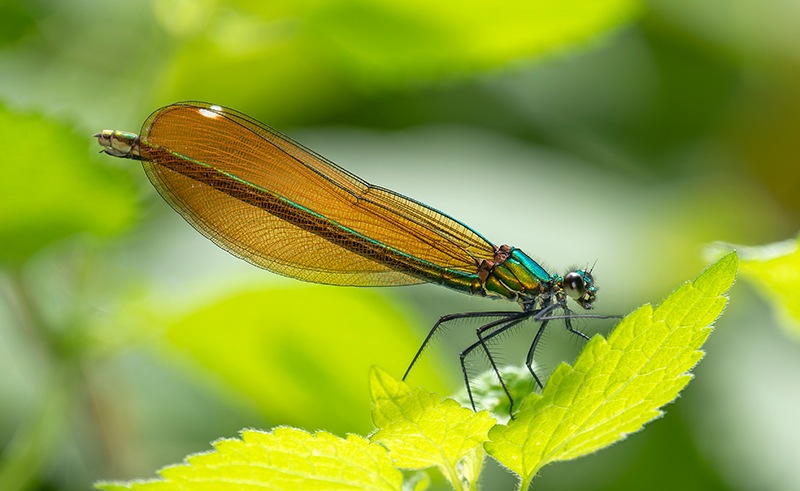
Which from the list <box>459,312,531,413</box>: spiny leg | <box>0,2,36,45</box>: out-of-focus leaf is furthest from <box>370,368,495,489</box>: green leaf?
<box>0,2,36,45</box>: out-of-focus leaf

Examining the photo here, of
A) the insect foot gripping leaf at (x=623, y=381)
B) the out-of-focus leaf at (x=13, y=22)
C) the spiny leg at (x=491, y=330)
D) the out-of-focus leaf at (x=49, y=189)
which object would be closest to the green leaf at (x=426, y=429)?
the insect foot gripping leaf at (x=623, y=381)

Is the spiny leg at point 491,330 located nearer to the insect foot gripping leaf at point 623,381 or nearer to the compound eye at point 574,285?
the compound eye at point 574,285

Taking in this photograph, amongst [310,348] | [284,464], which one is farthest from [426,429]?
[310,348]

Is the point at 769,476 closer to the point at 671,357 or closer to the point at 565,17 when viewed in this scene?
the point at 565,17

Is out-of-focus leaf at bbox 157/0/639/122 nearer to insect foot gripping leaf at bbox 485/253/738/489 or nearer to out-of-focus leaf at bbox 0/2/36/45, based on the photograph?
out-of-focus leaf at bbox 0/2/36/45

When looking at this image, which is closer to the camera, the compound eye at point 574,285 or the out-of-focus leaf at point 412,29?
the compound eye at point 574,285

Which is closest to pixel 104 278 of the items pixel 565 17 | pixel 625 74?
pixel 565 17

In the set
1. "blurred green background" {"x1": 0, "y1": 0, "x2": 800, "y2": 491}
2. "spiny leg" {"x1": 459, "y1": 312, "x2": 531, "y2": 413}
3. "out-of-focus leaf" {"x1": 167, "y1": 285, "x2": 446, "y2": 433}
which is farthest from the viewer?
"out-of-focus leaf" {"x1": 167, "y1": 285, "x2": 446, "y2": 433}

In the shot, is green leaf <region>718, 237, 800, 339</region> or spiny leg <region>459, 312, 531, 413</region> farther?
spiny leg <region>459, 312, 531, 413</region>

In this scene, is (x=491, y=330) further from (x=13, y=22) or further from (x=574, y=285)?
(x=13, y=22)
